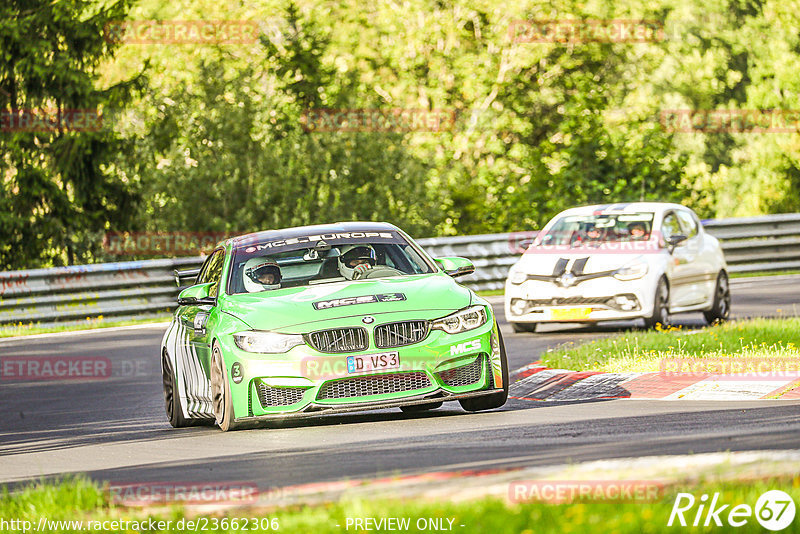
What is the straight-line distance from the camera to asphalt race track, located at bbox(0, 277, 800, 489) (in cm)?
851

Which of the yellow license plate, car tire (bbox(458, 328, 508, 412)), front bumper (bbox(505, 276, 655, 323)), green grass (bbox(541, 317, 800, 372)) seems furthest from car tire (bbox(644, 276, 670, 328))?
car tire (bbox(458, 328, 508, 412))

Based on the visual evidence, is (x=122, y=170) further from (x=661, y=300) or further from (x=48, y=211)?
(x=661, y=300)

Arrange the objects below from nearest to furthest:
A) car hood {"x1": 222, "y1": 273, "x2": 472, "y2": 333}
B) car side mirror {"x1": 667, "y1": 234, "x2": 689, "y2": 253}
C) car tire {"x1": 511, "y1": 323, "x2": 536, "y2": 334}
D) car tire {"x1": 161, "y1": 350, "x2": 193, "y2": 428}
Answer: car hood {"x1": 222, "y1": 273, "x2": 472, "y2": 333} < car tire {"x1": 161, "y1": 350, "x2": 193, "y2": 428} < car side mirror {"x1": 667, "y1": 234, "x2": 689, "y2": 253} < car tire {"x1": 511, "y1": 323, "x2": 536, "y2": 334}

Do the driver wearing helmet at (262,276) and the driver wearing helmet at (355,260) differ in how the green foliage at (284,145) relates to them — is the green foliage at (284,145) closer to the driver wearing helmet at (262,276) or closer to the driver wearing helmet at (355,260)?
the driver wearing helmet at (355,260)

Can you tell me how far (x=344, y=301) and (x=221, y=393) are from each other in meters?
1.15

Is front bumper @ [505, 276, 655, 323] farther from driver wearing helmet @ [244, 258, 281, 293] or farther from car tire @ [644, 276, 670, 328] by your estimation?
driver wearing helmet @ [244, 258, 281, 293]

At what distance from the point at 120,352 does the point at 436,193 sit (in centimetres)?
1530

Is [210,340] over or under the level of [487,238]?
over

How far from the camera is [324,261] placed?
483 inches

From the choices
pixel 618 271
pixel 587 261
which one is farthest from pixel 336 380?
pixel 587 261

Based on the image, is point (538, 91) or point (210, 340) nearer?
point (210, 340)

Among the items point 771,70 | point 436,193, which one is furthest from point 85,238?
point 771,70

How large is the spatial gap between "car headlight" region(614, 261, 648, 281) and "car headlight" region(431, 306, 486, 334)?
7.15 meters

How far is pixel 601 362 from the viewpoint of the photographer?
14.0 meters
